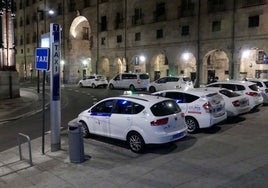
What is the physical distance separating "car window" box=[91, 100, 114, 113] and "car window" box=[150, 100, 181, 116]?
5.46 feet

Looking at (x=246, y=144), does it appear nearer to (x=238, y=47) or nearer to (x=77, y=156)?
(x=77, y=156)

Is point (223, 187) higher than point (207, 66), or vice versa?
point (207, 66)

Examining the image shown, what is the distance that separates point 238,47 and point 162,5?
1185 centimetres

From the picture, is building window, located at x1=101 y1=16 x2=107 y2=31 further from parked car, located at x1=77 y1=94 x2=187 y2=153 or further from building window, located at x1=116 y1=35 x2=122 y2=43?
parked car, located at x1=77 y1=94 x2=187 y2=153

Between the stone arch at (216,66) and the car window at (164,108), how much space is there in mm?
27183

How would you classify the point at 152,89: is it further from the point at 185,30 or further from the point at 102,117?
the point at 102,117

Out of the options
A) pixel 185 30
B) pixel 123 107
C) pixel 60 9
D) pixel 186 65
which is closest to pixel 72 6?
pixel 60 9

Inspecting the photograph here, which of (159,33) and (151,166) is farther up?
(159,33)

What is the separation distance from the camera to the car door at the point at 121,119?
32.2ft

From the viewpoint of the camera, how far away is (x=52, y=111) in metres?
9.90

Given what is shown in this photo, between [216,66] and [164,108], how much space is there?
2956cm

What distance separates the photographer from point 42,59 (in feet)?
31.2

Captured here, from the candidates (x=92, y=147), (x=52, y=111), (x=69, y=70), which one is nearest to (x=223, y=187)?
(x=92, y=147)

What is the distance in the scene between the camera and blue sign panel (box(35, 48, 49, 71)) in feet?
30.8
